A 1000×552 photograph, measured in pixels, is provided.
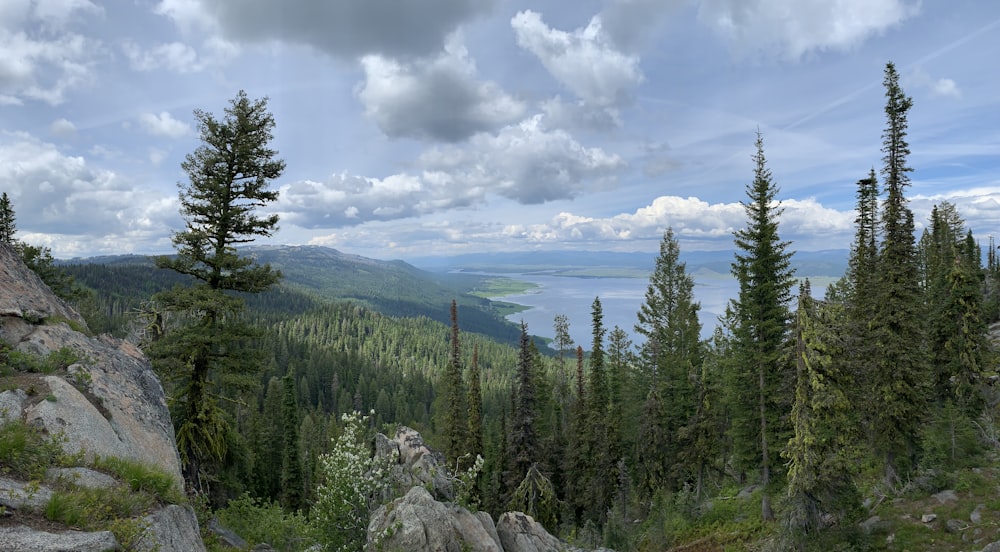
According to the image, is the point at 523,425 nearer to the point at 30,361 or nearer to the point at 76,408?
the point at 76,408

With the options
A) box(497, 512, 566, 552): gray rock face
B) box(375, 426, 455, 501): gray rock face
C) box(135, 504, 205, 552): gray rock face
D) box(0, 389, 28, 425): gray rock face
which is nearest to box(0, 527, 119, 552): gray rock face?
box(135, 504, 205, 552): gray rock face

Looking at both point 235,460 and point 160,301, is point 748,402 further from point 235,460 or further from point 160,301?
point 160,301

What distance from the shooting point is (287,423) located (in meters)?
49.9

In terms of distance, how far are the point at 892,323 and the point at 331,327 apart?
19535 cm

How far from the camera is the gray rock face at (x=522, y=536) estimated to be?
12.4 meters

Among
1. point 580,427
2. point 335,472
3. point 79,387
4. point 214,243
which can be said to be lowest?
point 580,427

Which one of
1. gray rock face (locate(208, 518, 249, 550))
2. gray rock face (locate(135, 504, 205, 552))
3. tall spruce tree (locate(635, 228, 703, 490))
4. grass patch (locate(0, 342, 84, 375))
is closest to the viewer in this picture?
gray rock face (locate(135, 504, 205, 552))

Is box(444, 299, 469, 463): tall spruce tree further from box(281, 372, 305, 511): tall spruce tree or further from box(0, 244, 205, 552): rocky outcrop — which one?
box(0, 244, 205, 552): rocky outcrop

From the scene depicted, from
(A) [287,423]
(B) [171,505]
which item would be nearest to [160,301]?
(B) [171,505]

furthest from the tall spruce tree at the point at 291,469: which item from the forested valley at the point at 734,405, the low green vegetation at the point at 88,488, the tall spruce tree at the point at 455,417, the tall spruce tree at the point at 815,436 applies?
the low green vegetation at the point at 88,488

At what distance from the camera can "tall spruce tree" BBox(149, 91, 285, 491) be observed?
14625 mm

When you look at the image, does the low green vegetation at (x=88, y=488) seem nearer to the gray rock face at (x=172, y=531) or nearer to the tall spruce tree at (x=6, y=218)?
the gray rock face at (x=172, y=531)

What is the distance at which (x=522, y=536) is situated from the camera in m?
12.6

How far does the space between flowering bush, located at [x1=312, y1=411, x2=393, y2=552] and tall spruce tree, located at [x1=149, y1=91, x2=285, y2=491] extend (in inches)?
230
